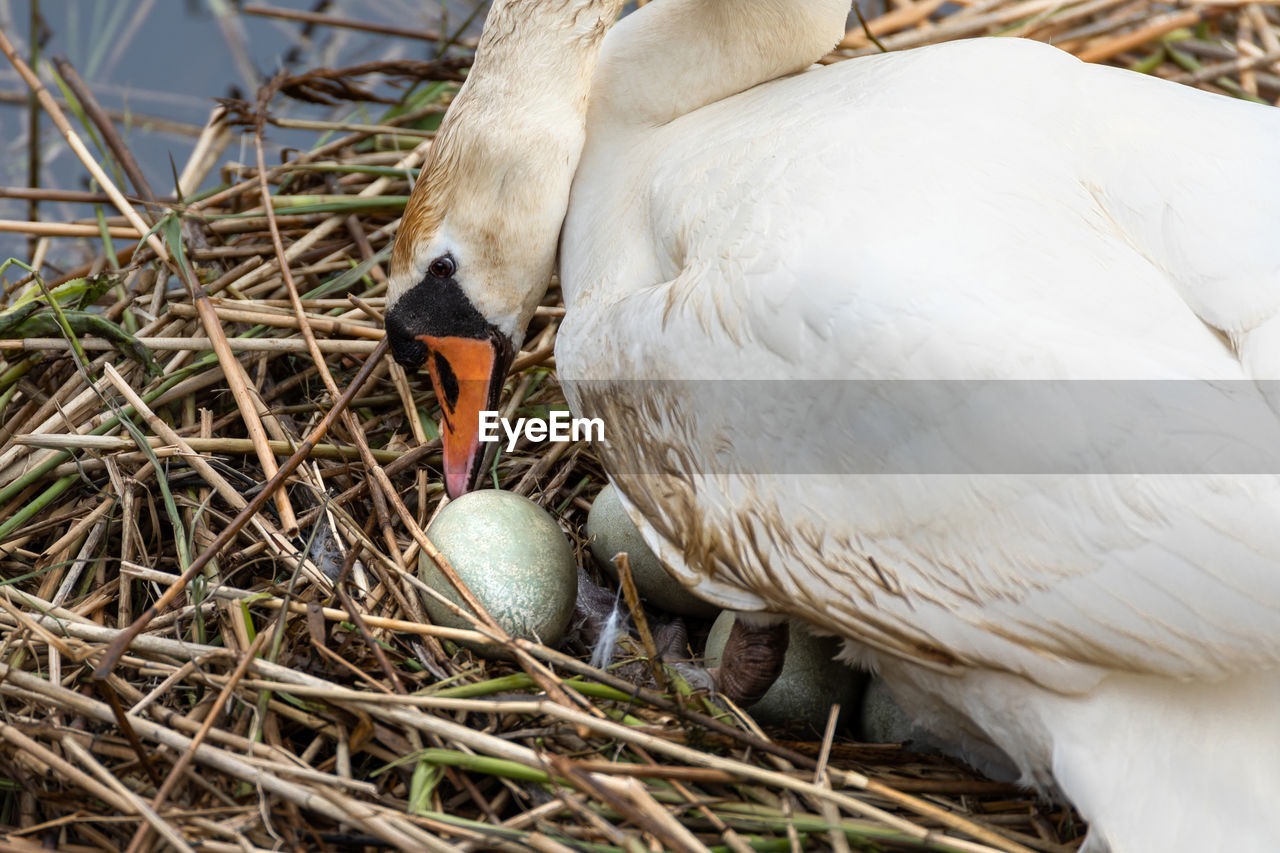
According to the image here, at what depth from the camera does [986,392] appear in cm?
146

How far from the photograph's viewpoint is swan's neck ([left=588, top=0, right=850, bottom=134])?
7.31 feet

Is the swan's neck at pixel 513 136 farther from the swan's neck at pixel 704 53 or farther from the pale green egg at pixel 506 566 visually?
the pale green egg at pixel 506 566

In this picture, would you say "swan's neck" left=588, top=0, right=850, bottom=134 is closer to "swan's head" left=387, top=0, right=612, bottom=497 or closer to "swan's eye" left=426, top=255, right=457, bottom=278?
"swan's head" left=387, top=0, right=612, bottom=497

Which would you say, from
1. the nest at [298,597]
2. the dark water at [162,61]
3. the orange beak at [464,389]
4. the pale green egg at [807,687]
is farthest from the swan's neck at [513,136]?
the dark water at [162,61]

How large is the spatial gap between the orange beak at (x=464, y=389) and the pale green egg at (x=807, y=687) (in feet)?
1.93

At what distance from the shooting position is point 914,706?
1.89m

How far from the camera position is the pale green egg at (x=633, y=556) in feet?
7.51

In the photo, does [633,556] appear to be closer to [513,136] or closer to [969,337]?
[513,136]

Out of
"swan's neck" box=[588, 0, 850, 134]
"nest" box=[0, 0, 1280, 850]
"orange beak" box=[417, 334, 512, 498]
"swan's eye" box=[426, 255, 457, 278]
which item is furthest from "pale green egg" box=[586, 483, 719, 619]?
"swan's neck" box=[588, 0, 850, 134]

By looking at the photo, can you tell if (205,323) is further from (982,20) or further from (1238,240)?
(982,20)

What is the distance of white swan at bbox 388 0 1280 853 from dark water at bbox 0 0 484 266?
7.11 ft

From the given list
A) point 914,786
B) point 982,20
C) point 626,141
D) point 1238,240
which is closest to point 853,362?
point 1238,240

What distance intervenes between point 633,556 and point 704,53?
3.08ft

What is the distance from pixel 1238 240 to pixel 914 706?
0.82 metres
